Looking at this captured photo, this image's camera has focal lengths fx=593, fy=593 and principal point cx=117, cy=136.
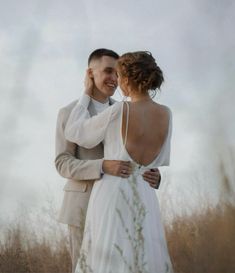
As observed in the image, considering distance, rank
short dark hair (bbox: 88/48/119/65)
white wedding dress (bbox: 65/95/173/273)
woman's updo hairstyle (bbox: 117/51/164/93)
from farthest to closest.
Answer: short dark hair (bbox: 88/48/119/65) < woman's updo hairstyle (bbox: 117/51/164/93) < white wedding dress (bbox: 65/95/173/273)

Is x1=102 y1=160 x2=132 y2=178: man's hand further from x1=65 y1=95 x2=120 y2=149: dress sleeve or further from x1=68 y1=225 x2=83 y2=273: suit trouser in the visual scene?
x1=68 y1=225 x2=83 y2=273: suit trouser

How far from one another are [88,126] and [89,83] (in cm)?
50

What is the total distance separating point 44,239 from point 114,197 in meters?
3.50

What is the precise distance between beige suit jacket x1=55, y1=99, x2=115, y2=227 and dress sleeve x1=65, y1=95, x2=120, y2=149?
0.72 ft

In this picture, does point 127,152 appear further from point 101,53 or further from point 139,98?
point 101,53

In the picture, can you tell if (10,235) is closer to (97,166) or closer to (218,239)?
(97,166)

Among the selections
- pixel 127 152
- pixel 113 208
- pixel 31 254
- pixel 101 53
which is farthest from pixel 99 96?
pixel 31 254

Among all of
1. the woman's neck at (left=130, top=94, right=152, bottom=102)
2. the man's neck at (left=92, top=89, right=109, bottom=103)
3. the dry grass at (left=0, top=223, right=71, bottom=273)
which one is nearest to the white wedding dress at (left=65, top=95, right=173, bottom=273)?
the woman's neck at (left=130, top=94, right=152, bottom=102)

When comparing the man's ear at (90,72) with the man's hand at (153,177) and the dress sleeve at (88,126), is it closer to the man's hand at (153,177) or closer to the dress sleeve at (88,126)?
the dress sleeve at (88,126)

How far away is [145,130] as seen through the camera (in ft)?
8.95

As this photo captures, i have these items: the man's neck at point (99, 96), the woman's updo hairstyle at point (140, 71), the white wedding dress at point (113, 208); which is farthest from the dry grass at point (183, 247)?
the man's neck at point (99, 96)

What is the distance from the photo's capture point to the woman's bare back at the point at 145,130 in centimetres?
271

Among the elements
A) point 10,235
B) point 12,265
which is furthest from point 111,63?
point 12,265

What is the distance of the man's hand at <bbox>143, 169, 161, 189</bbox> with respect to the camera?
283 cm
